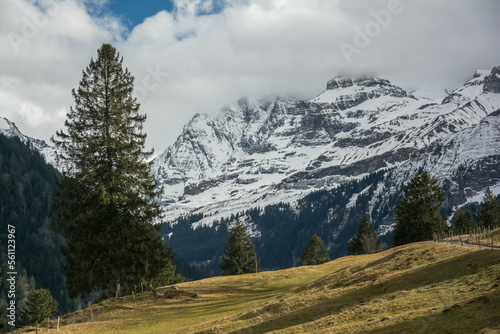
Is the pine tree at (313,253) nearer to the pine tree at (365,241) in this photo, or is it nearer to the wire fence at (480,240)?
the pine tree at (365,241)

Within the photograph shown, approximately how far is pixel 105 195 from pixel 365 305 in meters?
24.3

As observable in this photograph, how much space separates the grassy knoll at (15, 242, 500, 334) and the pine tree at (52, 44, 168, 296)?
13.3 ft

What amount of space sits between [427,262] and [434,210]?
152ft

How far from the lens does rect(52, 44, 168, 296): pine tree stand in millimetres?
40469

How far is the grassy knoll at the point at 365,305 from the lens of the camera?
21.7m

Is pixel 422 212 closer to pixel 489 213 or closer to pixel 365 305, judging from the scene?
pixel 489 213

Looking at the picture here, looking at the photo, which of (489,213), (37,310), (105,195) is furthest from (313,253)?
(105,195)

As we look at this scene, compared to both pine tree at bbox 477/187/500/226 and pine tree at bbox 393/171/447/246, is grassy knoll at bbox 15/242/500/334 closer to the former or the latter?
pine tree at bbox 393/171/447/246

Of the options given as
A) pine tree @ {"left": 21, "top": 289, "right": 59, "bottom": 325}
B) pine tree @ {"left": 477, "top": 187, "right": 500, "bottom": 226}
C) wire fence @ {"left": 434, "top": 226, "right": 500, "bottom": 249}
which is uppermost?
pine tree @ {"left": 477, "top": 187, "right": 500, "bottom": 226}

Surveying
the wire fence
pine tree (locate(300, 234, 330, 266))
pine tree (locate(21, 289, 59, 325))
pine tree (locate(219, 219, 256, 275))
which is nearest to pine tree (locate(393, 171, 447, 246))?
the wire fence

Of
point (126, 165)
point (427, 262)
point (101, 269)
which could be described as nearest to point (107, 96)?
point (126, 165)

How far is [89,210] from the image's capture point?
40906 millimetres

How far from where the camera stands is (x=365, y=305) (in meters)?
27.2

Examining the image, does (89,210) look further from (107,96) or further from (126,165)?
(107,96)
